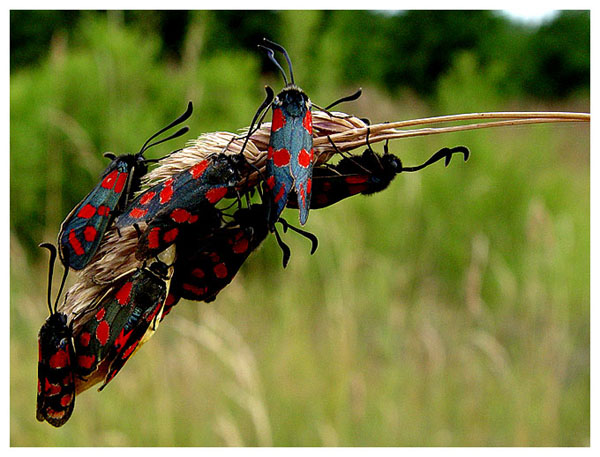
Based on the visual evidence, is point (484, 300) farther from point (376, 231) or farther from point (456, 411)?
point (456, 411)

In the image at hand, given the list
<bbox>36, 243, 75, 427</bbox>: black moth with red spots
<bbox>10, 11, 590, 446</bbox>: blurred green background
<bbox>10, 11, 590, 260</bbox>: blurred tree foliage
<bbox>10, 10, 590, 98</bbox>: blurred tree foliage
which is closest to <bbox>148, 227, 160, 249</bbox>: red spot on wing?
<bbox>36, 243, 75, 427</bbox>: black moth with red spots

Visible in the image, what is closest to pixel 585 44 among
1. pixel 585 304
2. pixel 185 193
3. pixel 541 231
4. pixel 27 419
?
pixel 585 304

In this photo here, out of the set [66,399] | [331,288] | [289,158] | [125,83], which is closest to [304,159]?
[289,158]

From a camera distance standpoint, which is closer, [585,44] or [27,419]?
[27,419]

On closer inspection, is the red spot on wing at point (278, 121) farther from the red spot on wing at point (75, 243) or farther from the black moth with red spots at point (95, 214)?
the red spot on wing at point (75, 243)

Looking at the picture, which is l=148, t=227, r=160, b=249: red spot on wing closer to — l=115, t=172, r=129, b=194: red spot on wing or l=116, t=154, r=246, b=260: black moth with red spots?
l=116, t=154, r=246, b=260: black moth with red spots

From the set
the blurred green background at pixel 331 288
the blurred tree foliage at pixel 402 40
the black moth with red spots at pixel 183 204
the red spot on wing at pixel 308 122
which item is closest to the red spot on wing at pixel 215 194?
the black moth with red spots at pixel 183 204
